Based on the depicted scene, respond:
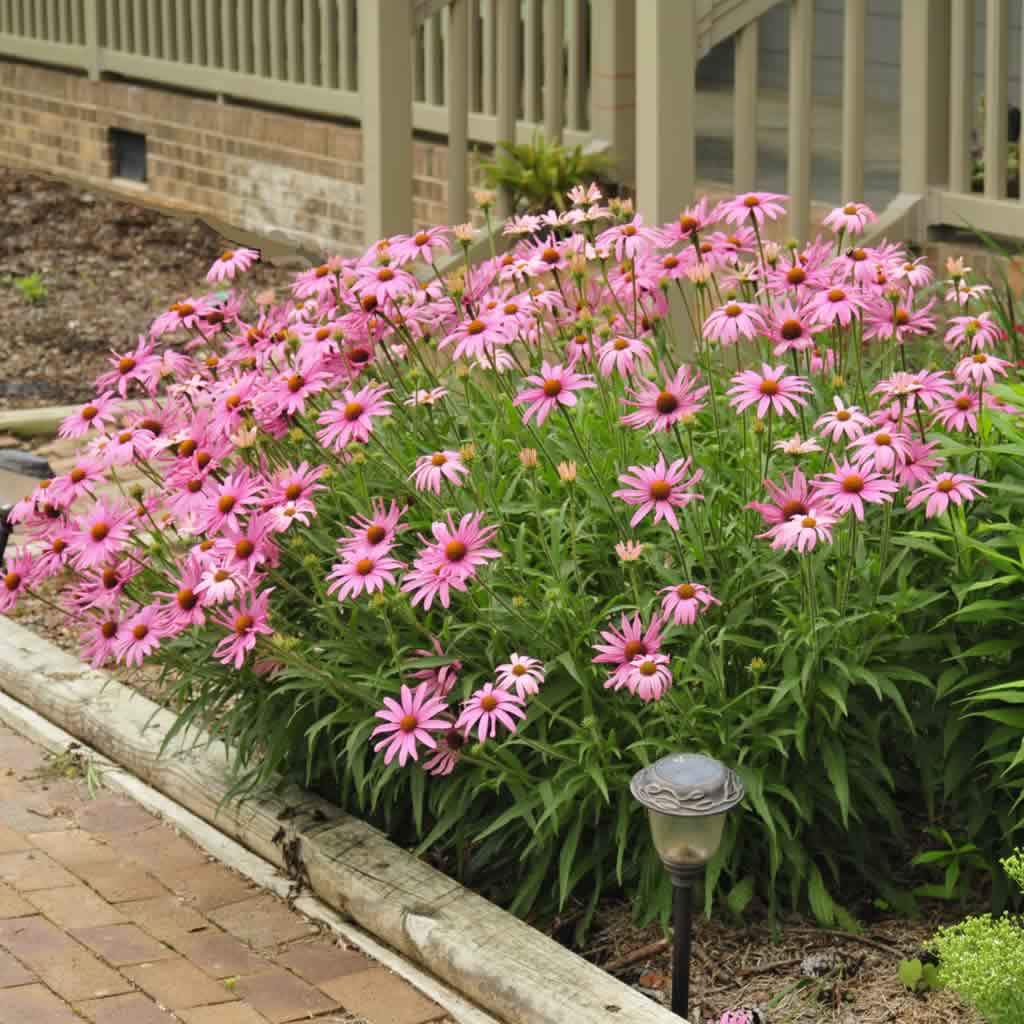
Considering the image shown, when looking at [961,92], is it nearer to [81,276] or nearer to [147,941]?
[147,941]

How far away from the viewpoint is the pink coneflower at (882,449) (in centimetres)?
342

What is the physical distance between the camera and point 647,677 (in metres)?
3.37

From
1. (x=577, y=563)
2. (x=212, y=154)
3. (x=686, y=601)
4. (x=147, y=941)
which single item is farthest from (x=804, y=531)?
(x=212, y=154)

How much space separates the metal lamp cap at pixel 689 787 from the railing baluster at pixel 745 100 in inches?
134

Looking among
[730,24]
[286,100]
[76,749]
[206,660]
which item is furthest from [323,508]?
[286,100]

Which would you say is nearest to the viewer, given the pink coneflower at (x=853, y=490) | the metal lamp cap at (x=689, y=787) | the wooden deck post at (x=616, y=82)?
the metal lamp cap at (x=689, y=787)

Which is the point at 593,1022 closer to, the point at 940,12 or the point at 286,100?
the point at 940,12

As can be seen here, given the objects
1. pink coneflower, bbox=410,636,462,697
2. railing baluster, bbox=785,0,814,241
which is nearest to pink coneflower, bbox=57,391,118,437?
pink coneflower, bbox=410,636,462,697

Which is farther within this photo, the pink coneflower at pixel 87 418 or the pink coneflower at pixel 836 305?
the pink coneflower at pixel 87 418

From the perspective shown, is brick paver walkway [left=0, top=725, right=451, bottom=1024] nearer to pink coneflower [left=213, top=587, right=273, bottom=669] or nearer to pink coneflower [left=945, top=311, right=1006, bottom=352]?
pink coneflower [left=213, top=587, right=273, bottom=669]

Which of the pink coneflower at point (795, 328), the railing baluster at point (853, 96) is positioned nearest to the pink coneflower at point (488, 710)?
the pink coneflower at point (795, 328)

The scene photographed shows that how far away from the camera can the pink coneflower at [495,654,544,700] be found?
3436mm

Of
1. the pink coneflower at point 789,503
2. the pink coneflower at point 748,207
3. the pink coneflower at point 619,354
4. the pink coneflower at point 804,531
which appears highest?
the pink coneflower at point 748,207

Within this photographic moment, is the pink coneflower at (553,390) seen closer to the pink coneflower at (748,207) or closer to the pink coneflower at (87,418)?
the pink coneflower at (748,207)
